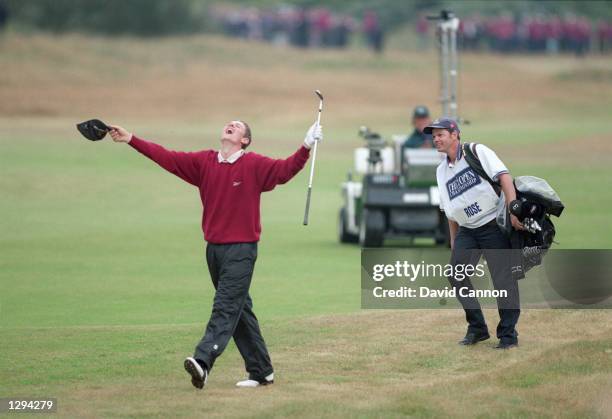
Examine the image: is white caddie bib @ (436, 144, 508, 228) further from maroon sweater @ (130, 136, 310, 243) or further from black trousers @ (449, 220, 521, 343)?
maroon sweater @ (130, 136, 310, 243)

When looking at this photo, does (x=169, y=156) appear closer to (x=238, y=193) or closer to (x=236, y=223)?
(x=238, y=193)

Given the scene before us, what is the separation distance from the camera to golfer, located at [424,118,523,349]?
11.0m

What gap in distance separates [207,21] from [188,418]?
70040 millimetres

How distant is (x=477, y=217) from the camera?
11.0m

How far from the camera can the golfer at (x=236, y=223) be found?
9.67 metres

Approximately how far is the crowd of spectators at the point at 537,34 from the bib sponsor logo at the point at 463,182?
202 ft

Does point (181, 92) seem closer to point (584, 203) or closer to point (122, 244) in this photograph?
point (584, 203)

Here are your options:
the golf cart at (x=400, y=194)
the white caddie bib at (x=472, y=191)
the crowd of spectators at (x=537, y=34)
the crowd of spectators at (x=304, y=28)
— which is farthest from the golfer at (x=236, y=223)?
the crowd of spectators at (x=537, y=34)

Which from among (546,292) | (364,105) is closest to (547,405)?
(546,292)

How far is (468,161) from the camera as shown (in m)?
11.0

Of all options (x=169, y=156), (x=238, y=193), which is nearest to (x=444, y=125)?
(x=238, y=193)

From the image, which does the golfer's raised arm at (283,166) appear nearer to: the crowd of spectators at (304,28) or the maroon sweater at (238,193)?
the maroon sweater at (238,193)

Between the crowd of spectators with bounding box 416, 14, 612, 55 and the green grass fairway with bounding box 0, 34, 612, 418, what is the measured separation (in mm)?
13519

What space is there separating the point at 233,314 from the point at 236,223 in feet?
2.07
